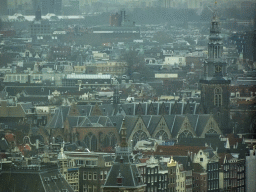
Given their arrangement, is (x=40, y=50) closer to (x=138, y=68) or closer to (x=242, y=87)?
(x=138, y=68)

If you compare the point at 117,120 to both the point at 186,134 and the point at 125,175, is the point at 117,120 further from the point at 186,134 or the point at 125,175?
the point at 125,175

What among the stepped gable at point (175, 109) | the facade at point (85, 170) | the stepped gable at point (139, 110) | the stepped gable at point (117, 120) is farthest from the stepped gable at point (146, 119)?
the facade at point (85, 170)

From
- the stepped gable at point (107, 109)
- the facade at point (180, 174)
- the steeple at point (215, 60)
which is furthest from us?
the steeple at point (215, 60)

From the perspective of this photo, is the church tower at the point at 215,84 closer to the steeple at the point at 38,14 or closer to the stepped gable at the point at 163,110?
the stepped gable at the point at 163,110

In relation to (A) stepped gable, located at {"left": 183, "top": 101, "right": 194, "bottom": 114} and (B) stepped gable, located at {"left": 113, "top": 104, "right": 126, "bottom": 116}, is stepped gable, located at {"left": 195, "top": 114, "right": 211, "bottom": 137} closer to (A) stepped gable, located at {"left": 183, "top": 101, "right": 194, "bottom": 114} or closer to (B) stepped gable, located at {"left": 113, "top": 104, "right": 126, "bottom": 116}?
(A) stepped gable, located at {"left": 183, "top": 101, "right": 194, "bottom": 114}

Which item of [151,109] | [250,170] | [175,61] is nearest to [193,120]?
[151,109]

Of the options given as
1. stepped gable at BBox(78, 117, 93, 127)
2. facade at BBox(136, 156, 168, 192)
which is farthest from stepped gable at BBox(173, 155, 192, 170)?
stepped gable at BBox(78, 117, 93, 127)
